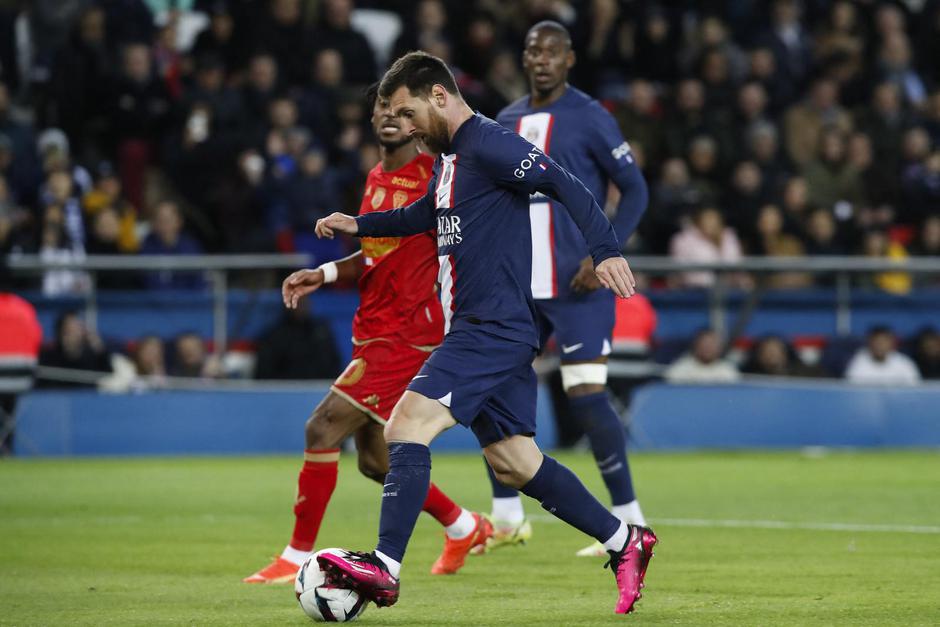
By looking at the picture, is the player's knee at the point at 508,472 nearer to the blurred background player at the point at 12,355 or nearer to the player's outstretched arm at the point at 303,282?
the player's outstretched arm at the point at 303,282

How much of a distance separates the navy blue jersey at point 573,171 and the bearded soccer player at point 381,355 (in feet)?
3.62

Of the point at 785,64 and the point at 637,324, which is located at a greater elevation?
the point at 785,64

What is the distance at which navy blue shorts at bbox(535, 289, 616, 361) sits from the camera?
8.73 m

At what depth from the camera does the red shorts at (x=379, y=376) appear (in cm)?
765

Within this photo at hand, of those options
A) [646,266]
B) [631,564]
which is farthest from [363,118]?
[631,564]

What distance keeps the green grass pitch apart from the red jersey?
110 centimetres

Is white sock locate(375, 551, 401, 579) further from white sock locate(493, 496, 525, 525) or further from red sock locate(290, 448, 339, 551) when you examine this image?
white sock locate(493, 496, 525, 525)

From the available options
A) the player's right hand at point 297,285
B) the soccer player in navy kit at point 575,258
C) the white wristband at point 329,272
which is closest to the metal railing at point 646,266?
the soccer player in navy kit at point 575,258

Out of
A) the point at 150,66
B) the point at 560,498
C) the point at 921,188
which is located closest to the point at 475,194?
the point at 560,498

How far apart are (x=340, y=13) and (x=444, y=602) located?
533 inches

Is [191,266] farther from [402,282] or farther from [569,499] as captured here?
[569,499]

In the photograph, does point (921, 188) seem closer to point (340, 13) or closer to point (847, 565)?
point (340, 13)

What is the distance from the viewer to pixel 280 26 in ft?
63.0

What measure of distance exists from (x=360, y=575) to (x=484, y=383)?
0.85 metres
